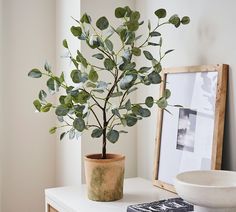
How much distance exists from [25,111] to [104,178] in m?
0.91

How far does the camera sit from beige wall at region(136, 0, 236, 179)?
1.62m

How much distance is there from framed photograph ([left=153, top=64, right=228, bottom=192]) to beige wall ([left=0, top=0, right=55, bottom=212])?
850 millimetres

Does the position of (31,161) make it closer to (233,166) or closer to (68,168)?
(68,168)

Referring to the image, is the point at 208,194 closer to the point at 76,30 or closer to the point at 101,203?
the point at 101,203

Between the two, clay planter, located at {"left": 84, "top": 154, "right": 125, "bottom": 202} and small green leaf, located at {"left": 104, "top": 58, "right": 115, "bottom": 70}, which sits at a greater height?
small green leaf, located at {"left": 104, "top": 58, "right": 115, "bottom": 70}

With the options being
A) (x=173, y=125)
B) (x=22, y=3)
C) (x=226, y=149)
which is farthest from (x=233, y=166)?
(x=22, y=3)

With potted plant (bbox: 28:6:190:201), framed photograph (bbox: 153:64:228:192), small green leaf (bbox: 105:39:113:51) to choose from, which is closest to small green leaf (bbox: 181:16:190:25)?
potted plant (bbox: 28:6:190:201)

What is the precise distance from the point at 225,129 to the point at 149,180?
619 millimetres

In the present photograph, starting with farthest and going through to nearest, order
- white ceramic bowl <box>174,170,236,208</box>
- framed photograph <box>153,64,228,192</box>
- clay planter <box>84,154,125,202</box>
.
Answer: clay planter <box>84,154,125,202</box> < framed photograph <box>153,64,228,192</box> < white ceramic bowl <box>174,170,236,208</box>

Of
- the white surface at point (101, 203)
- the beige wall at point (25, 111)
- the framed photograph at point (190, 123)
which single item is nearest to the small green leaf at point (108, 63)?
the framed photograph at point (190, 123)

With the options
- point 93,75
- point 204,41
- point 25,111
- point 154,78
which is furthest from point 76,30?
point 25,111

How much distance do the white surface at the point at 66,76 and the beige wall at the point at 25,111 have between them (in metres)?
0.06

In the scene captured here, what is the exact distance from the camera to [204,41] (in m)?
1.75

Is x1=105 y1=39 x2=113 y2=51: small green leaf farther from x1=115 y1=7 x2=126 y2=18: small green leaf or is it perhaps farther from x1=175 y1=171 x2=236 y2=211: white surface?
x1=175 y1=171 x2=236 y2=211: white surface
